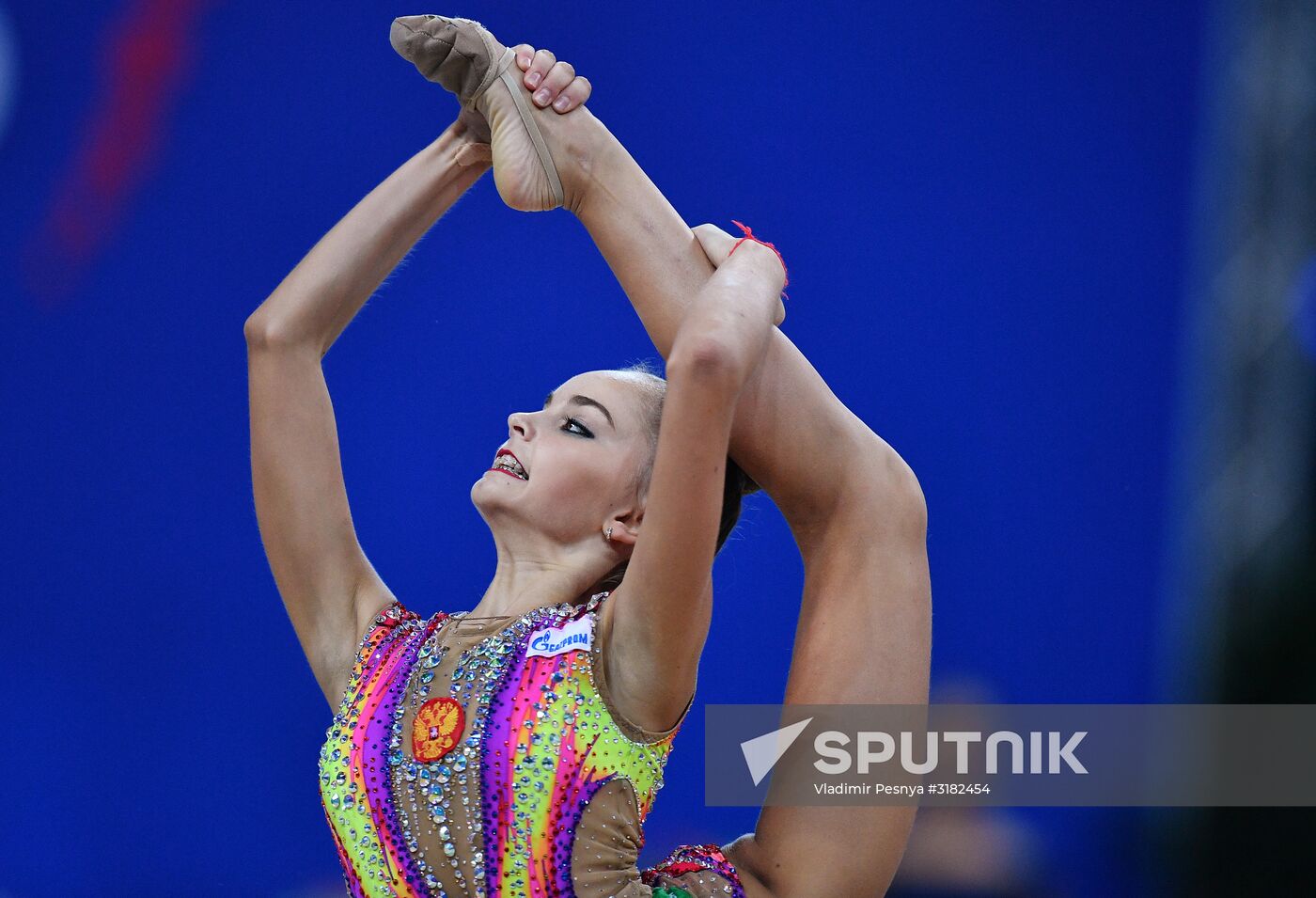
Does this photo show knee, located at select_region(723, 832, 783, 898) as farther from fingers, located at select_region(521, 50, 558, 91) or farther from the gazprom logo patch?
fingers, located at select_region(521, 50, 558, 91)

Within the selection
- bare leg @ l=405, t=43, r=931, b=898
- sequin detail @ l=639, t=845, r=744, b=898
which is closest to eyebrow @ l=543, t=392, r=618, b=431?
bare leg @ l=405, t=43, r=931, b=898

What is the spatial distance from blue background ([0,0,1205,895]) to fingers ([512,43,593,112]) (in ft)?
3.00

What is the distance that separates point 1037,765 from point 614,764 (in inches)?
42.9

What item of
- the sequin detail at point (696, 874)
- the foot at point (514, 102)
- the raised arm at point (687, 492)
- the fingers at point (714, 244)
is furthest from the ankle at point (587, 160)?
the sequin detail at point (696, 874)

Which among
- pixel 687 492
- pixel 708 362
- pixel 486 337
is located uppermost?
pixel 486 337

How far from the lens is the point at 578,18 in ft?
8.18

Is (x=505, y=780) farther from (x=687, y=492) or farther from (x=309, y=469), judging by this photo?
(x=309, y=469)

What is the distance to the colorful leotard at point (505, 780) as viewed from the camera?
4.46 feet

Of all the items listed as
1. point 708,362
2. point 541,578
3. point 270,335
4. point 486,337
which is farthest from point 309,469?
point 486,337

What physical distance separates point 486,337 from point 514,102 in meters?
0.96

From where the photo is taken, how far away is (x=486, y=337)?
2.47 m

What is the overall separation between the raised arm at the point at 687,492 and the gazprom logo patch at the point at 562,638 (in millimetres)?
56

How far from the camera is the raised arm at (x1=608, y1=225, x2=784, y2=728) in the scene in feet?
4.17

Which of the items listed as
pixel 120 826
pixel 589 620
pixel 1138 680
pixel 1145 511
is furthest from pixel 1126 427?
pixel 120 826
